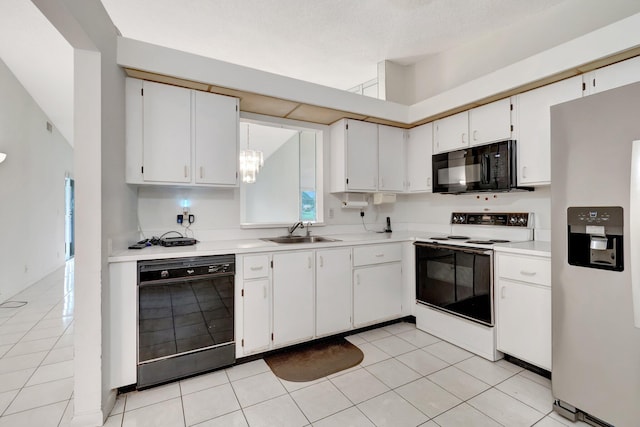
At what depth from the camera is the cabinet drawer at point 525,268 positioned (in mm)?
2088

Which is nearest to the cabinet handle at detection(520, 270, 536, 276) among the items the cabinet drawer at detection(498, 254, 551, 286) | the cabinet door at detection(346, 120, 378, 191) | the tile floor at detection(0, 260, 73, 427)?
the cabinet drawer at detection(498, 254, 551, 286)

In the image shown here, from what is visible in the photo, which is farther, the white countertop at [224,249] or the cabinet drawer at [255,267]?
the cabinet drawer at [255,267]

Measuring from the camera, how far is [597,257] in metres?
1.61

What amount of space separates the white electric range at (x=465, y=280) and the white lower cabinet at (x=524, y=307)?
8 centimetres

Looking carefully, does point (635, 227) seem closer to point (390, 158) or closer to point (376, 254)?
point (376, 254)

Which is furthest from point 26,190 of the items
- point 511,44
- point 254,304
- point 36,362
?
point 511,44

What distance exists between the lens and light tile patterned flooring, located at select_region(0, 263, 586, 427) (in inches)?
68.4

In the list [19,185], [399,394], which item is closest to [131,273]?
[399,394]

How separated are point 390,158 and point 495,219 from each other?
1.27 m

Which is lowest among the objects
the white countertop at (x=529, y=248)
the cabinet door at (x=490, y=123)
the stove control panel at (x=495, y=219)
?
the white countertop at (x=529, y=248)

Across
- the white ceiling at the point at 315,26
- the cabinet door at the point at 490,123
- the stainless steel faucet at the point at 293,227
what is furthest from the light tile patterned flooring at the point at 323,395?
the white ceiling at the point at 315,26

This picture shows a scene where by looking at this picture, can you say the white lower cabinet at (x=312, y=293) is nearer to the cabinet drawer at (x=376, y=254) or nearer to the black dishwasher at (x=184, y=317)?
the cabinet drawer at (x=376, y=254)

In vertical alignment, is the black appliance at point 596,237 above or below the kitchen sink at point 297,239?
above

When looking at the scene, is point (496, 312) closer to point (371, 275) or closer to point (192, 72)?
point (371, 275)
